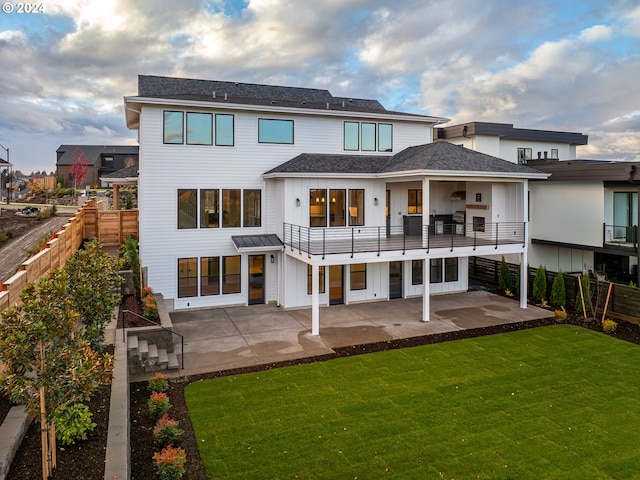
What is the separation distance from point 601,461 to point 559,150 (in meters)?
27.9

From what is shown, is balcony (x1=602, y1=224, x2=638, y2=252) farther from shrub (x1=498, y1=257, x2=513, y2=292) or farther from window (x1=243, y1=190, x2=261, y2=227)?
window (x1=243, y1=190, x2=261, y2=227)

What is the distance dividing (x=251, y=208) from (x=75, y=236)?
7.43 m

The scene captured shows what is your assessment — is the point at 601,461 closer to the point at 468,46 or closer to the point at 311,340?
the point at 311,340

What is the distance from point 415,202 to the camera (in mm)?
18922

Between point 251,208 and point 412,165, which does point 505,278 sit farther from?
point 251,208

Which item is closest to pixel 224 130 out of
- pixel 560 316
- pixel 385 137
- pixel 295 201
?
pixel 295 201

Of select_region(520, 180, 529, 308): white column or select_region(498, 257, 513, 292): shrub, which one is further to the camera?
select_region(498, 257, 513, 292): shrub

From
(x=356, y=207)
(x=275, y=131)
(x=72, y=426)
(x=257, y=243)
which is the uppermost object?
(x=275, y=131)

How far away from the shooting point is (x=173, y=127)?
15.6 metres

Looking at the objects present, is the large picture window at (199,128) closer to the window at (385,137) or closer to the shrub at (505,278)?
→ the window at (385,137)

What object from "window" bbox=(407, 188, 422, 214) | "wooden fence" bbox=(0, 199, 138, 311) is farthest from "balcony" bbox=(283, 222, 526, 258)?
"wooden fence" bbox=(0, 199, 138, 311)

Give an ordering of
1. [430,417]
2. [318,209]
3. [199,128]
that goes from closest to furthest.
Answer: [430,417]
[199,128]
[318,209]

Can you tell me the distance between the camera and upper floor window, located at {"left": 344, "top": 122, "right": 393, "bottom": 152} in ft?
60.3

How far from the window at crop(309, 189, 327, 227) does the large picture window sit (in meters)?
4.67
